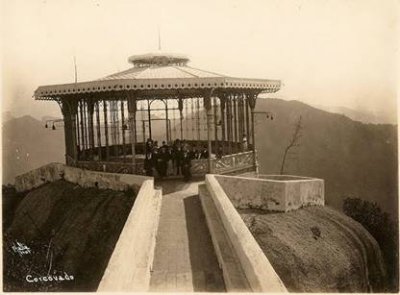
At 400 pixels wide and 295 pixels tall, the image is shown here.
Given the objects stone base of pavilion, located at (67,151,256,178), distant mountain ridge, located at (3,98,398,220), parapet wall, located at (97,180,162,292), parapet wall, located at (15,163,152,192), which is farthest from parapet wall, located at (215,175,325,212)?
distant mountain ridge, located at (3,98,398,220)

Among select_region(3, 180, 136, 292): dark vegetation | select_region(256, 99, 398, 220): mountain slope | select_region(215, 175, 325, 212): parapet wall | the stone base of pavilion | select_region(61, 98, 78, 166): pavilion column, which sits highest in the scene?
select_region(61, 98, 78, 166): pavilion column

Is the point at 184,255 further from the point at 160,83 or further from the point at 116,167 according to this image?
the point at 116,167

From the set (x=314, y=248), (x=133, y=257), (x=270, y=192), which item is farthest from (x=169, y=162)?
(x=133, y=257)

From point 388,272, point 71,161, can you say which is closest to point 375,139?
point 388,272

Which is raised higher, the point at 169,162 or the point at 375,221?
the point at 169,162

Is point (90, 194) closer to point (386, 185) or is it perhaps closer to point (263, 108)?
point (386, 185)

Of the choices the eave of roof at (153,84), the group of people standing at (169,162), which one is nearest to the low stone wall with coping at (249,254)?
the group of people standing at (169,162)

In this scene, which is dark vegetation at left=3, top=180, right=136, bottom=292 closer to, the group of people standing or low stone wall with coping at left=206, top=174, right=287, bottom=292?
the group of people standing
